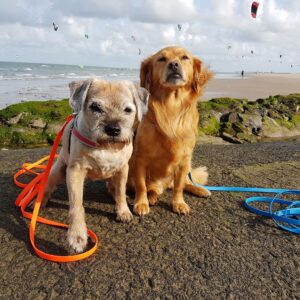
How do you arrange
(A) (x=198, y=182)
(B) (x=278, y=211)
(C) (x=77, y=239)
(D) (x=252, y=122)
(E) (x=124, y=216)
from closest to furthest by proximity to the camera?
(C) (x=77, y=239)
(E) (x=124, y=216)
(B) (x=278, y=211)
(A) (x=198, y=182)
(D) (x=252, y=122)

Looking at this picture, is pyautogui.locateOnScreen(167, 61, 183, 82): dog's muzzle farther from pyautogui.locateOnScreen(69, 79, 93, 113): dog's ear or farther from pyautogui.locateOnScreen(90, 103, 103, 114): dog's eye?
pyautogui.locateOnScreen(90, 103, 103, 114): dog's eye

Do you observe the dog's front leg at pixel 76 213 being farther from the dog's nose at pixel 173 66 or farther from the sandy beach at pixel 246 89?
the sandy beach at pixel 246 89

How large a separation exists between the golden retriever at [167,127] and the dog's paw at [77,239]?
85cm

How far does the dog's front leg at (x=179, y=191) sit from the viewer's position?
370cm

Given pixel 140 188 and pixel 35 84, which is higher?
pixel 140 188

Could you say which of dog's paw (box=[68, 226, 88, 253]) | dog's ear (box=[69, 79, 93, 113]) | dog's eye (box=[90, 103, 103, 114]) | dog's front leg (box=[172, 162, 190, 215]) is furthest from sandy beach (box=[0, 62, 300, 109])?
dog's paw (box=[68, 226, 88, 253])

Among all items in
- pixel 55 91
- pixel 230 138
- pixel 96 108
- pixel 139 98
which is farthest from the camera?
pixel 55 91

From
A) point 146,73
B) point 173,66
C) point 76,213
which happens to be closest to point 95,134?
point 76,213

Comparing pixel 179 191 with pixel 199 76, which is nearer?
pixel 179 191

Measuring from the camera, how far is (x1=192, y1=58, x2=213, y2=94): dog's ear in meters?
4.06

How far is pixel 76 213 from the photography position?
2990 mm

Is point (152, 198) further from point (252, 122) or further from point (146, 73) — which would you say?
point (252, 122)

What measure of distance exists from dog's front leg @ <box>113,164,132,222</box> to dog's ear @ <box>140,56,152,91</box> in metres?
1.16

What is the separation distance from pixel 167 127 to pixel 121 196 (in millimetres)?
961
